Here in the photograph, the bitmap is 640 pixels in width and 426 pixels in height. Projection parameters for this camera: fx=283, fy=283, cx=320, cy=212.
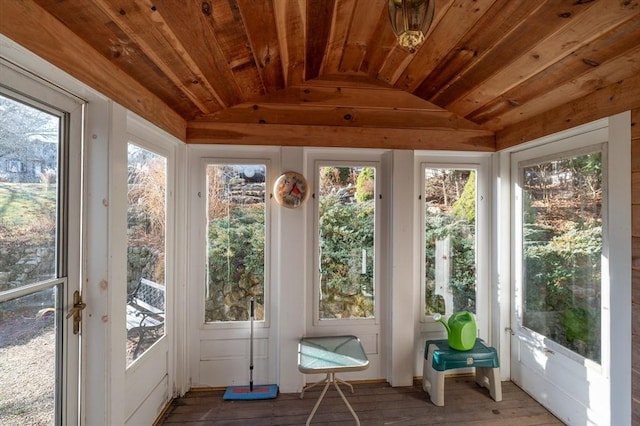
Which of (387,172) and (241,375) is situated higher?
(387,172)

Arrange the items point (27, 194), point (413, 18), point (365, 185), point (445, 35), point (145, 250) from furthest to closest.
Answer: point (365, 185), point (145, 250), point (445, 35), point (27, 194), point (413, 18)

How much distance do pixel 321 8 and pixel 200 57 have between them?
684mm

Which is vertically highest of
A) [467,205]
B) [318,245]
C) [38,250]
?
[467,205]

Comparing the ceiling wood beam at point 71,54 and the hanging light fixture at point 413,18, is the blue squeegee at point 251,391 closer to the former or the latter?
the ceiling wood beam at point 71,54

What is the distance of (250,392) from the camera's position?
2174 mm

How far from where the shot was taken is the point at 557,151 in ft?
6.63

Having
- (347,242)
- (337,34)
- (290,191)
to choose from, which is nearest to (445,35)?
(337,34)

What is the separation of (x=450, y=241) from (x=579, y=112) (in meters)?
1.23

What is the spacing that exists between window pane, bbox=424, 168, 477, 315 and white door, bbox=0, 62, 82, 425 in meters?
2.38

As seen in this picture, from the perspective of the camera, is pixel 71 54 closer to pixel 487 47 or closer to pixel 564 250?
pixel 487 47

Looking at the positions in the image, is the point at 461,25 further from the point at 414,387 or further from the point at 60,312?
the point at 414,387

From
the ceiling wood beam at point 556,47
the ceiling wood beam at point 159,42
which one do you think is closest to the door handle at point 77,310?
the ceiling wood beam at point 159,42

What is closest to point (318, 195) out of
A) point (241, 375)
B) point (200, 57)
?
point (200, 57)

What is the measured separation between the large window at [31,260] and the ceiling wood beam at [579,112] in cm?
277
